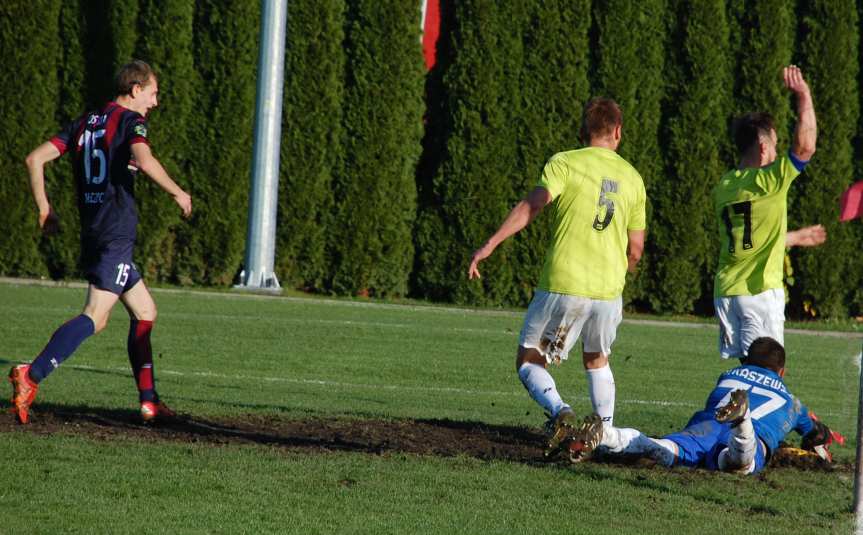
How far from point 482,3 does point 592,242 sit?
44.7 ft

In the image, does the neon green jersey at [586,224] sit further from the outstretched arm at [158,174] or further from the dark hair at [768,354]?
the outstretched arm at [158,174]

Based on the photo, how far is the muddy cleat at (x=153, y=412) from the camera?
748cm

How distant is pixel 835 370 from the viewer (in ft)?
42.5

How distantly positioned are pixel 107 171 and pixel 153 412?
5.10ft

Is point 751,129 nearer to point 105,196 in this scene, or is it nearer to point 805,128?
point 805,128

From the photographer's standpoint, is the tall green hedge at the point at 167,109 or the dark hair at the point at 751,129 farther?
the tall green hedge at the point at 167,109

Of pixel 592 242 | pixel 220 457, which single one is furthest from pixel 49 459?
pixel 592 242

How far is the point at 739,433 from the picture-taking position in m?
6.36

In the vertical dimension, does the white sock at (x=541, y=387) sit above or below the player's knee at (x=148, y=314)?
below

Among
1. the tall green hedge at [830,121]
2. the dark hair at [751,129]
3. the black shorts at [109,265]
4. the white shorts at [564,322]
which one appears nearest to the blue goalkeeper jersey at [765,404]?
the white shorts at [564,322]

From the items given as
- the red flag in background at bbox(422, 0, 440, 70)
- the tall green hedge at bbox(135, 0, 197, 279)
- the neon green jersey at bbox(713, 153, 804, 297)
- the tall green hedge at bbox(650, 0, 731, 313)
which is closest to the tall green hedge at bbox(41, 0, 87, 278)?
the tall green hedge at bbox(135, 0, 197, 279)

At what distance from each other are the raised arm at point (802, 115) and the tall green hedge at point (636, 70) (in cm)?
1274

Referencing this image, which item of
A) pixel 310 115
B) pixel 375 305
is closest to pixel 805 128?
pixel 375 305

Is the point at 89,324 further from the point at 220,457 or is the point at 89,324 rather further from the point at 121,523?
the point at 121,523
